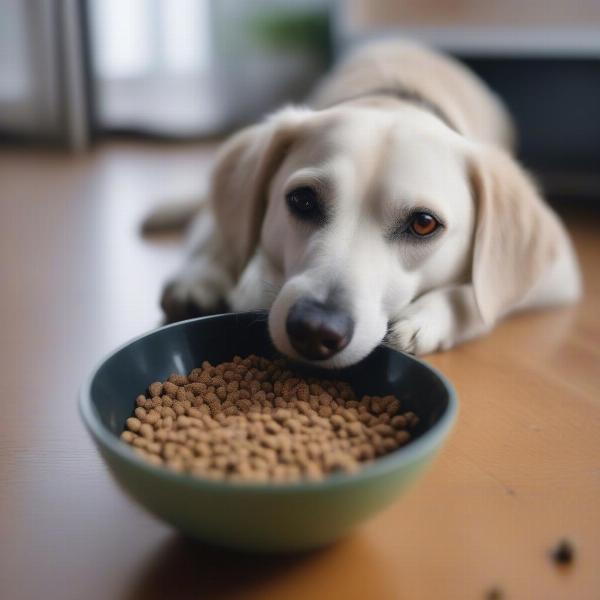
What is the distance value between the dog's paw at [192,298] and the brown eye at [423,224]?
A: 1.67 ft

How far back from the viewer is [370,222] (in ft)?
4.66

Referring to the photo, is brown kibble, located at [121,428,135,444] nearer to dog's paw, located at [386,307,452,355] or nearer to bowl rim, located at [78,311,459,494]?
bowl rim, located at [78,311,459,494]

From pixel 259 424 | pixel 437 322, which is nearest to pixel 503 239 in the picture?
pixel 437 322

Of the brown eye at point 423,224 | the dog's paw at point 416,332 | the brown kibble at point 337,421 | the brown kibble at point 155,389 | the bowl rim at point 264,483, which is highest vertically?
the brown eye at point 423,224

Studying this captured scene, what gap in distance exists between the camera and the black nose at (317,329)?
1201 millimetres

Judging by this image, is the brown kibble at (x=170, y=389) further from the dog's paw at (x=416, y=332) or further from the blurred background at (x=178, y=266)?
the dog's paw at (x=416, y=332)

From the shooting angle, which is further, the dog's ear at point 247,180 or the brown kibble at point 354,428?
the dog's ear at point 247,180

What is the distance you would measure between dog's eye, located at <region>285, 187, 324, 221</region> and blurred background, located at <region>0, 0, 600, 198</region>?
1882 mm

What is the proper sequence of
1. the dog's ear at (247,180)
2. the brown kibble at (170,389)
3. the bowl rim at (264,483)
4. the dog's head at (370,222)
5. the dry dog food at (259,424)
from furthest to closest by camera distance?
1. the dog's ear at (247,180)
2. the dog's head at (370,222)
3. the brown kibble at (170,389)
4. the dry dog food at (259,424)
5. the bowl rim at (264,483)

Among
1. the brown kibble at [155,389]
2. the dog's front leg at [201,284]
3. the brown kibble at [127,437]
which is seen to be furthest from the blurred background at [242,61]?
the brown kibble at [127,437]

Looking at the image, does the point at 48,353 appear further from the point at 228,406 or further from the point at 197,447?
the point at 197,447

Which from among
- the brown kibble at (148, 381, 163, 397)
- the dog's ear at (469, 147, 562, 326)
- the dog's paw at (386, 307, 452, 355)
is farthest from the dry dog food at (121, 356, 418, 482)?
the dog's ear at (469, 147, 562, 326)

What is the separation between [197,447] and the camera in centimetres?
97

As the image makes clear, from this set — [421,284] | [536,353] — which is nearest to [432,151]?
[421,284]
